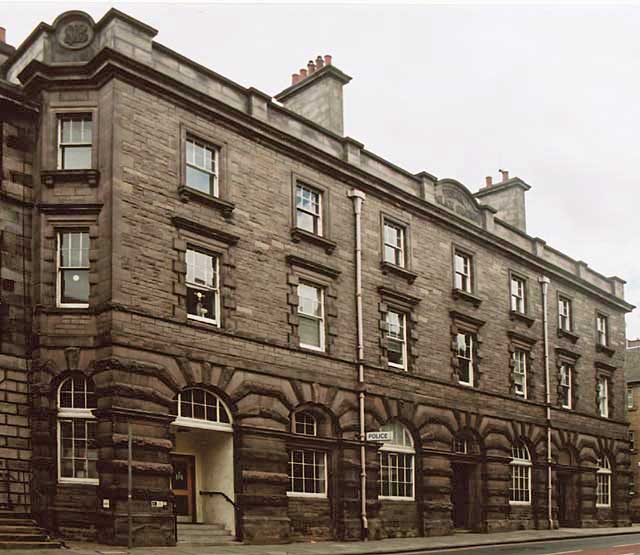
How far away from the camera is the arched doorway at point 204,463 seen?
2384cm

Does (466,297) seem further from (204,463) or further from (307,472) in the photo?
(204,463)

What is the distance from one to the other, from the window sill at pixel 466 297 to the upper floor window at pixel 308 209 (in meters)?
6.96

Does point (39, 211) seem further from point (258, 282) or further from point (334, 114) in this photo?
point (334, 114)

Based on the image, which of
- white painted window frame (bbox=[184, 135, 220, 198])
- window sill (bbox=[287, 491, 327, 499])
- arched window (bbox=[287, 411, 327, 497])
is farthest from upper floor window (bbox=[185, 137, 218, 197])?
window sill (bbox=[287, 491, 327, 499])

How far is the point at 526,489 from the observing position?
3594 centimetres

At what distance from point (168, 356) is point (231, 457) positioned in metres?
3.35

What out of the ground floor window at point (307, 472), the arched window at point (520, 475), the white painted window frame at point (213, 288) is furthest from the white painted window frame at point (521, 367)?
the white painted window frame at point (213, 288)

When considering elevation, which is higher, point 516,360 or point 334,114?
point 334,114

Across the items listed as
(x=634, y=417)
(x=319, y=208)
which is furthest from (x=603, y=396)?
(x=319, y=208)

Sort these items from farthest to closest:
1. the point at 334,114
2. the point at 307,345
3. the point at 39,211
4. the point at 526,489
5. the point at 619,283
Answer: the point at 619,283 → the point at 526,489 → the point at 334,114 → the point at 307,345 → the point at 39,211

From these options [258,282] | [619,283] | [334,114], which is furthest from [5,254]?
[619,283]

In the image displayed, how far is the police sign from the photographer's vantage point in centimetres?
2575

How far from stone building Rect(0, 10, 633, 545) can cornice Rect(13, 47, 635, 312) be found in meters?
0.07

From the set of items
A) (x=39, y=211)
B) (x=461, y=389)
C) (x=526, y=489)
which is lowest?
(x=526, y=489)
